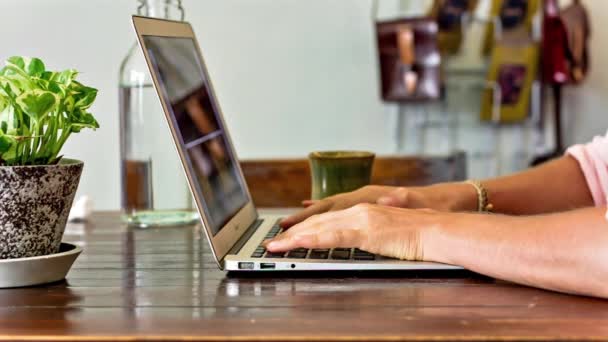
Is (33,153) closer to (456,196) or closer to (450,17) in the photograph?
(456,196)

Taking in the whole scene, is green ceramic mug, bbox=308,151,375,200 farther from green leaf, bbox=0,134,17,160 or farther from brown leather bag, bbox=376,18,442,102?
brown leather bag, bbox=376,18,442,102

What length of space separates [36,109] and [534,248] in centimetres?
55

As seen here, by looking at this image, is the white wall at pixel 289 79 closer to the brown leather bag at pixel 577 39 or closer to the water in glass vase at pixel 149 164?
the brown leather bag at pixel 577 39

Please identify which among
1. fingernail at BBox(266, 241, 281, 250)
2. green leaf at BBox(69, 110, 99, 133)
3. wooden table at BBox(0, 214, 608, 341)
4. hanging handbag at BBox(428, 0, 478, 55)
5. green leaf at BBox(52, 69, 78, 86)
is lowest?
wooden table at BBox(0, 214, 608, 341)

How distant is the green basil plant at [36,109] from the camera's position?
0.92 m

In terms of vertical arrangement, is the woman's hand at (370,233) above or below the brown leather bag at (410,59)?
below

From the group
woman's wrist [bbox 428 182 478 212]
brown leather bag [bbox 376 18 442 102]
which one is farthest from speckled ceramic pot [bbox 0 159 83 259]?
brown leather bag [bbox 376 18 442 102]

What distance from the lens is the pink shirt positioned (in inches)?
58.5

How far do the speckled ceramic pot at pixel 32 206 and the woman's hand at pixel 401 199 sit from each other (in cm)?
33

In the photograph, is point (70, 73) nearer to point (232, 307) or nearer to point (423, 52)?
point (232, 307)

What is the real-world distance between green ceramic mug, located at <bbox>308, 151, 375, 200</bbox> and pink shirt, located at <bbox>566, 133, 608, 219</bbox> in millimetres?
430

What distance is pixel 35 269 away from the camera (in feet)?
3.10

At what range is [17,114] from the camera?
92 cm

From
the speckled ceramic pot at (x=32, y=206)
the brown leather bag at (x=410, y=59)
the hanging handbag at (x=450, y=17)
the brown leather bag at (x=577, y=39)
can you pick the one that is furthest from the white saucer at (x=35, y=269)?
the brown leather bag at (x=577, y=39)
